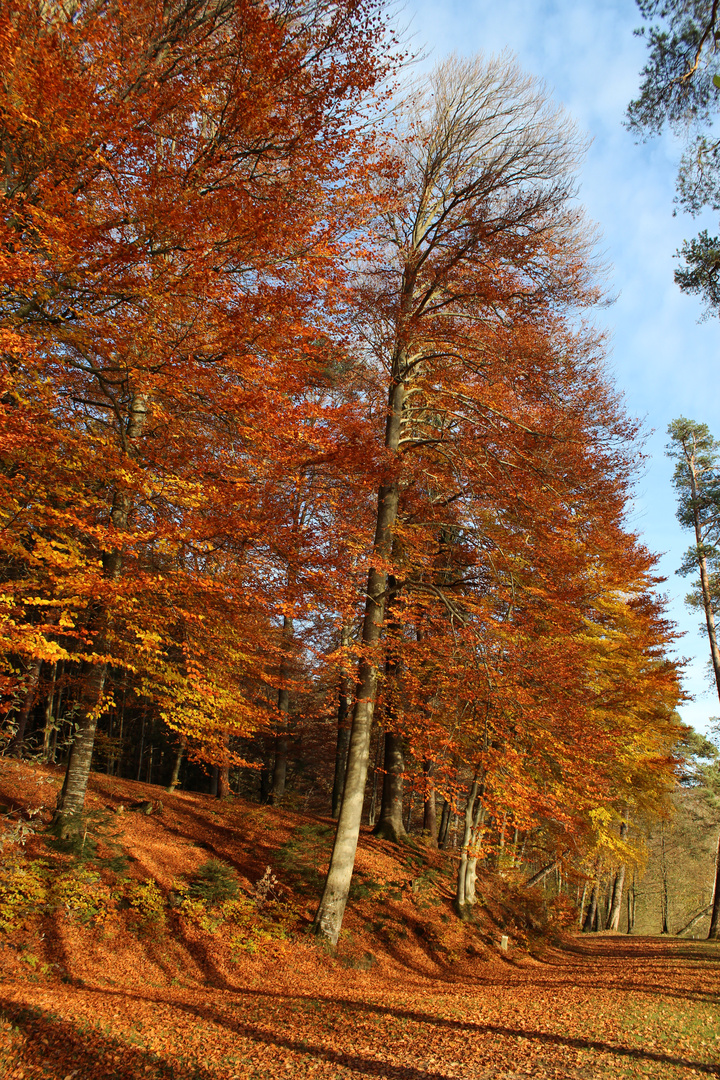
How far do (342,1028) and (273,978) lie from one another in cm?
260

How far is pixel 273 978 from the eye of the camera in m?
8.95

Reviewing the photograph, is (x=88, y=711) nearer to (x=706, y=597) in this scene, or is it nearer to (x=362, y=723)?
(x=362, y=723)

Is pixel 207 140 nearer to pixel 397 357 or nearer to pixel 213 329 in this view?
pixel 213 329

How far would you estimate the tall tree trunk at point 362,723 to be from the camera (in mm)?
10219

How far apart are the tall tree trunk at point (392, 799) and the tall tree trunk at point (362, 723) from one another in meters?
4.73

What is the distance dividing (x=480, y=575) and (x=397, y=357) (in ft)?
17.0

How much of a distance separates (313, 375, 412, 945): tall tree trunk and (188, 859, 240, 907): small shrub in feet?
5.40

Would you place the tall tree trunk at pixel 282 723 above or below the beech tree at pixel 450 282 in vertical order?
below

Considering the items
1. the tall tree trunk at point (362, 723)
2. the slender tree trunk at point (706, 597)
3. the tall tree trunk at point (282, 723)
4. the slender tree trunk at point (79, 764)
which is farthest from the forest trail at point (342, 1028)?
the slender tree trunk at point (706, 597)

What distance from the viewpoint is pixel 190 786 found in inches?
1335

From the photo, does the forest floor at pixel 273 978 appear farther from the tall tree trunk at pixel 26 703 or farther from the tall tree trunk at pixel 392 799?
the tall tree trunk at pixel 392 799

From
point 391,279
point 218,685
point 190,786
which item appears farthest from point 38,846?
point 190,786

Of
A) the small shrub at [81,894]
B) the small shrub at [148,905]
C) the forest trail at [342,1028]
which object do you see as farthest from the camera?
the small shrub at [148,905]

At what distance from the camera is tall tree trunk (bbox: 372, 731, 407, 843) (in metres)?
15.8
